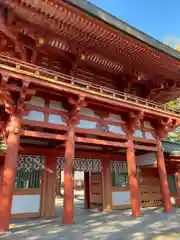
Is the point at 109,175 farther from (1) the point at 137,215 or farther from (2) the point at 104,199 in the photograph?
(1) the point at 137,215

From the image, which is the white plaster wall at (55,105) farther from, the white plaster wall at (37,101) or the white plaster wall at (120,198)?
the white plaster wall at (120,198)

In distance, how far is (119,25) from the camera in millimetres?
7051

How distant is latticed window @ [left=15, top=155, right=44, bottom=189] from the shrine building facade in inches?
1.7

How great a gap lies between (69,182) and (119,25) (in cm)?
602

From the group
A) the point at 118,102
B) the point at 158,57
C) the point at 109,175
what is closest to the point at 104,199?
the point at 109,175

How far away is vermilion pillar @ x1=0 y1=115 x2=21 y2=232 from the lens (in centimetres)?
529

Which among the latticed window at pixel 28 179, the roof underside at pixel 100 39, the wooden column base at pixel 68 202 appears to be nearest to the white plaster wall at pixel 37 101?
the roof underside at pixel 100 39

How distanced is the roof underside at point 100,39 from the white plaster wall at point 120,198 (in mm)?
6244

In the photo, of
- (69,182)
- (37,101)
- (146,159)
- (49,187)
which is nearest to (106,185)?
(146,159)

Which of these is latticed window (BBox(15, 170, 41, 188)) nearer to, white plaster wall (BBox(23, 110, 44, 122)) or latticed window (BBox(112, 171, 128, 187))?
white plaster wall (BBox(23, 110, 44, 122))

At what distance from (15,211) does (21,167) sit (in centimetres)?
180

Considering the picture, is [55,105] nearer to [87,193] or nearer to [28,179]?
[28,179]

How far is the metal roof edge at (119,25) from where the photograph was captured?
6.22 m

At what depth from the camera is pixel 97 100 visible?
759 centimetres
